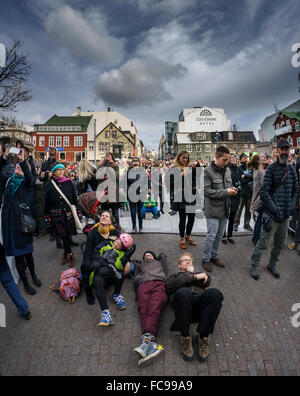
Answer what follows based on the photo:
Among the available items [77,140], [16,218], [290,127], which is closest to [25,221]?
[16,218]

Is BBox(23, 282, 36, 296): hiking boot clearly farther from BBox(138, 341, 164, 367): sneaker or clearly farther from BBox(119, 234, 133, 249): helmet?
BBox(138, 341, 164, 367): sneaker

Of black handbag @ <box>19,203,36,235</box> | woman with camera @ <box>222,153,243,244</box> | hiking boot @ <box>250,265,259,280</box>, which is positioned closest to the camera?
black handbag @ <box>19,203,36,235</box>

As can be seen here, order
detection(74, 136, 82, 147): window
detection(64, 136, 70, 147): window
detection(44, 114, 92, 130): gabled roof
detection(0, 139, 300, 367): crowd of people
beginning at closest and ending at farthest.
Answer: detection(0, 139, 300, 367): crowd of people, detection(64, 136, 70, 147): window, detection(74, 136, 82, 147): window, detection(44, 114, 92, 130): gabled roof

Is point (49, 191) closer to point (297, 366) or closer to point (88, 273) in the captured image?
point (88, 273)

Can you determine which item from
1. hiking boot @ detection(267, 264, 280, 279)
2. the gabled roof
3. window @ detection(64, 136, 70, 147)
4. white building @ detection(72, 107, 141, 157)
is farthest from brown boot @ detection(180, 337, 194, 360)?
white building @ detection(72, 107, 141, 157)

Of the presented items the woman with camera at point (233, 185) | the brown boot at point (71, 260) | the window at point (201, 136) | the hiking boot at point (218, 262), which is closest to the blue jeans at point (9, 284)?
the brown boot at point (71, 260)

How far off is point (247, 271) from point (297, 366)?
1.95 meters

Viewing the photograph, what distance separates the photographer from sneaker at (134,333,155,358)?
93.4 inches

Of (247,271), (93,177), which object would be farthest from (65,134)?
(247,271)

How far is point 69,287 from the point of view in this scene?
353 cm

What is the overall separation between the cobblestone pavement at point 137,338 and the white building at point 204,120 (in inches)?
2264

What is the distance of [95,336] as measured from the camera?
110 inches

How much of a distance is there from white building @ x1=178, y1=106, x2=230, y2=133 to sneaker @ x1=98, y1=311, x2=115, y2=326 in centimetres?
5831

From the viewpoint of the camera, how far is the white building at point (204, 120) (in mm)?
56375
